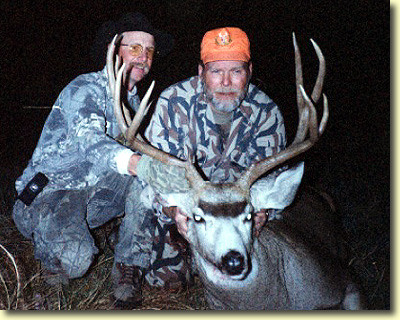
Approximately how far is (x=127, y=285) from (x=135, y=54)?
2194mm

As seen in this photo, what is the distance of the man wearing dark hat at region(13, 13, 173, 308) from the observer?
133 inches

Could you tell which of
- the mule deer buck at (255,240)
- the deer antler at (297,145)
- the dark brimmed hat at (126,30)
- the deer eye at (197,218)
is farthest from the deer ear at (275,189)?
the dark brimmed hat at (126,30)

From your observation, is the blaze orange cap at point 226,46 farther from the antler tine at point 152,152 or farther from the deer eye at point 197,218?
the deer eye at point 197,218

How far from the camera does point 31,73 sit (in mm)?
14086

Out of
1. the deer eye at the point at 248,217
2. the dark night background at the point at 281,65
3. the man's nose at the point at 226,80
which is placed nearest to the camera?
the deer eye at the point at 248,217

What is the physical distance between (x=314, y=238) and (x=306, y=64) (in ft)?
26.7

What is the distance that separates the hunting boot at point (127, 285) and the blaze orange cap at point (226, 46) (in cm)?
210

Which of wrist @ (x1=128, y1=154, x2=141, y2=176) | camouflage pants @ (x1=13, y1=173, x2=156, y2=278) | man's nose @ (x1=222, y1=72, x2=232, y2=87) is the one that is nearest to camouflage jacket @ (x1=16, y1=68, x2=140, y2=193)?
camouflage pants @ (x1=13, y1=173, x2=156, y2=278)

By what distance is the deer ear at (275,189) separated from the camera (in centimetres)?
291

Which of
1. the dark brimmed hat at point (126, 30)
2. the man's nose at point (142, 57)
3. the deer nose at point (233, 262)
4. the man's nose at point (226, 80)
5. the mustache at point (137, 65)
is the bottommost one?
the deer nose at point (233, 262)

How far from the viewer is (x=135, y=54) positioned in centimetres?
389

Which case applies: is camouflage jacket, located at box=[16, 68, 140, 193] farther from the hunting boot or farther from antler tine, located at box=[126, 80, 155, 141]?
the hunting boot

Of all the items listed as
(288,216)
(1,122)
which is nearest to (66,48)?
(1,122)

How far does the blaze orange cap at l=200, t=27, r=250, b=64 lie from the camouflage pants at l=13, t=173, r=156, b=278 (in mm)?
1424
